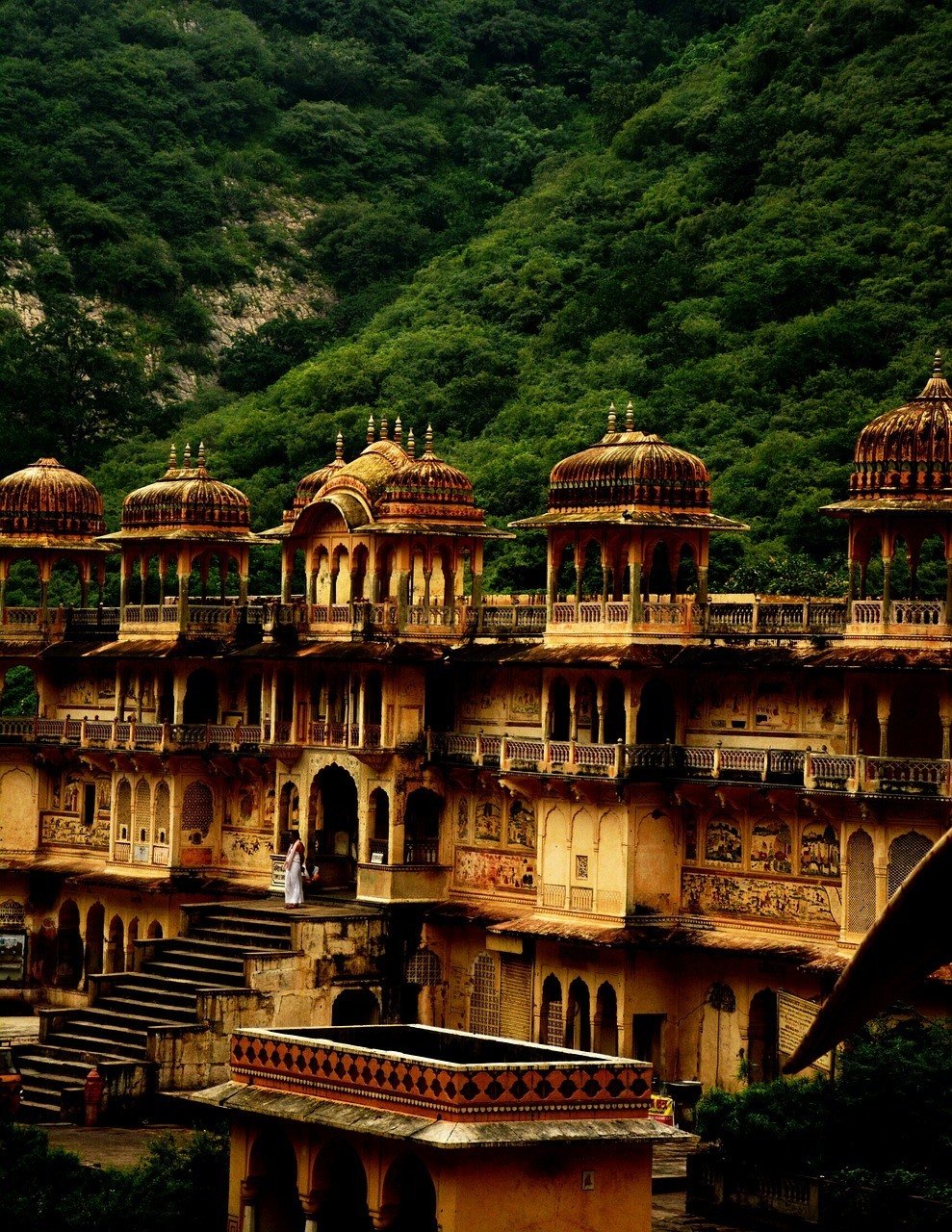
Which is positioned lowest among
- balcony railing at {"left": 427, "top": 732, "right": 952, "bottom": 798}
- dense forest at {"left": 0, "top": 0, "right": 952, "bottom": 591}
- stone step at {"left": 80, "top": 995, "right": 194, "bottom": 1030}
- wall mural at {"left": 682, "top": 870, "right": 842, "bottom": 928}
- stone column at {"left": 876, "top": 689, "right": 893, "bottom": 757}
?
stone step at {"left": 80, "top": 995, "right": 194, "bottom": 1030}

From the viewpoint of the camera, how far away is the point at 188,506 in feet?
127

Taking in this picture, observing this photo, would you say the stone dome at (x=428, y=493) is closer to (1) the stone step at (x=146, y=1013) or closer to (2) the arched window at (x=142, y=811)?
(2) the arched window at (x=142, y=811)

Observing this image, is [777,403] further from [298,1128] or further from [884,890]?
[298,1128]

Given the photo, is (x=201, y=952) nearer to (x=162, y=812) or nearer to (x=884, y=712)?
(x=162, y=812)

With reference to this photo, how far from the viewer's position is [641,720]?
Result: 31.4 metres

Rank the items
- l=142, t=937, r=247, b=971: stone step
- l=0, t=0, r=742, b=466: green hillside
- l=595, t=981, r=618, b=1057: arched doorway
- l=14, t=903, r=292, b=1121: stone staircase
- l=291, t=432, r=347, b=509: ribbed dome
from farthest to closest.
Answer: l=0, t=0, r=742, b=466: green hillside < l=291, t=432, r=347, b=509: ribbed dome < l=142, t=937, r=247, b=971: stone step < l=595, t=981, r=618, b=1057: arched doorway < l=14, t=903, r=292, b=1121: stone staircase

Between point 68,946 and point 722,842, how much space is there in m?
13.6

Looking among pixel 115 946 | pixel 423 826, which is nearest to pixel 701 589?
pixel 423 826

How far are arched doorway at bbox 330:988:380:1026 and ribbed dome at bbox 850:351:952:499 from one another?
31.6 ft

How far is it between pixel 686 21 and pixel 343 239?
1424cm

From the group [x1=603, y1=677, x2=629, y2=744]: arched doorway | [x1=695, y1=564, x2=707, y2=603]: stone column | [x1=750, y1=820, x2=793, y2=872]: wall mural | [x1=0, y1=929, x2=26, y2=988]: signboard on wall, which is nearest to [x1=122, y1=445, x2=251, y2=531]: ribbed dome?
[x1=0, y1=929, x2=26, y2=988]: signboard on wall

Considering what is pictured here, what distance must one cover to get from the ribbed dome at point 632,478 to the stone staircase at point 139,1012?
656cm

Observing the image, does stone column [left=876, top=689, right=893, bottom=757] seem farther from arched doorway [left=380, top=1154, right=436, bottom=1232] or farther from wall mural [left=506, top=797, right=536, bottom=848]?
arched doorway [left=380, top=1154, right=436, bottom=1232]

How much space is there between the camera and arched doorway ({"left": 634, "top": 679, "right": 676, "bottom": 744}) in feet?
102
